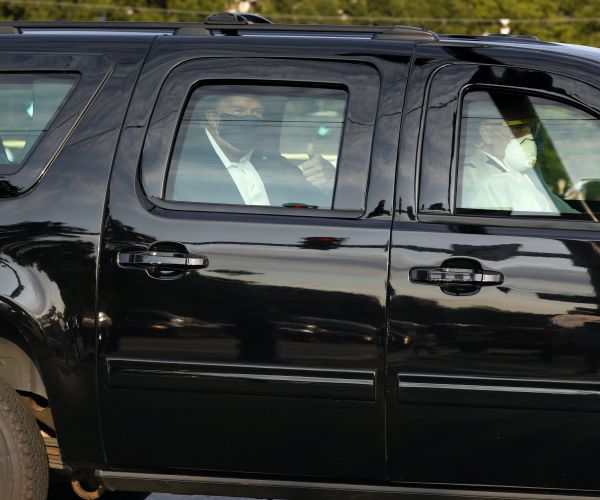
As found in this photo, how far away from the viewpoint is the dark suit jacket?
3.96 m

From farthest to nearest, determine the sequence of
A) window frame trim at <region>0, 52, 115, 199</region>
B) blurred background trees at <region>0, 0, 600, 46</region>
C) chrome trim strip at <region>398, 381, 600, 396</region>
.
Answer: blurred background trees at <region>0, 0, 600, 46</region> → window frame trim at <region>0, 52, 115, 199</region> → chrome trim strip at <region>398, 381, 600, 396</region>

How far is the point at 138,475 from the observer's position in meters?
3.99

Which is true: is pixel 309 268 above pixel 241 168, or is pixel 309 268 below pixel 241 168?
below

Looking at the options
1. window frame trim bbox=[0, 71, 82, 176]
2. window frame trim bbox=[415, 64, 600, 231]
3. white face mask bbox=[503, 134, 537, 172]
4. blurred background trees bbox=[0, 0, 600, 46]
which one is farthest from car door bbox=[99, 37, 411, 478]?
blurred background trees bbox=[0, 0, 600, 46]

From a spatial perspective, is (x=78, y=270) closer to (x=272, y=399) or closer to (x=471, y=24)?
(x=272, y=399)

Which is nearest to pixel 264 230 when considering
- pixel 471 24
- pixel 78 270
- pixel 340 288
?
pixel 340 288

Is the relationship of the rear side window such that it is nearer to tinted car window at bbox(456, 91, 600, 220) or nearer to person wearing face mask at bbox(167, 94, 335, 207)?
person wearing face mask at bbox(167, 94, 335, 207)

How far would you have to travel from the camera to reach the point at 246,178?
13.2ft

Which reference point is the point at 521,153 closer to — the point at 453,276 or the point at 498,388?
the point at 453,276

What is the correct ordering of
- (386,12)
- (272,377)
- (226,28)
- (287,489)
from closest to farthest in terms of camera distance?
(272,377) → (287,489) → (226,28) → (386,12)

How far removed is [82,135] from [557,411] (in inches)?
69.4

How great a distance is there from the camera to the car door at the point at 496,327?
12.0 feet

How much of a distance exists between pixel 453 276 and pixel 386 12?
74186 millimetres

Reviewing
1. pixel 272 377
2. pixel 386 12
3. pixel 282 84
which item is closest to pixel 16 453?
pixel 272 377
